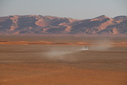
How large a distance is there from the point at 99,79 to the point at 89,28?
548 ft

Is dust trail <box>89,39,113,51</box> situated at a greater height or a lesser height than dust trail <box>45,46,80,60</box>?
lesser

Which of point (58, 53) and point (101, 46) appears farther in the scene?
point (101, 46)

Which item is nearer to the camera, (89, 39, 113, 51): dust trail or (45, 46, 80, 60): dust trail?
(45, 46, 80, 60): dust trail

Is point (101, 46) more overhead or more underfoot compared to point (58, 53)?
more underfoot

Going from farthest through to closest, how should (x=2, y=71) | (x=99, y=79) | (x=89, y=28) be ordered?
(x=89, y=28), (x=2, y=71), (x=99, y=79)

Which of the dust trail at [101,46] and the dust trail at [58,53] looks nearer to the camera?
the dust trail at [58,53]

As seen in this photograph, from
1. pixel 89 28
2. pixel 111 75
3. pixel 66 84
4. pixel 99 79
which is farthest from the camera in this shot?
pixel 89 28

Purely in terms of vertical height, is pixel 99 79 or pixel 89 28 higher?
pixel 99 79

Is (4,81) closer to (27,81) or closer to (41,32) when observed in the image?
(27,81)

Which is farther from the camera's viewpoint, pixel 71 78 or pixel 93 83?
pixel 71 78

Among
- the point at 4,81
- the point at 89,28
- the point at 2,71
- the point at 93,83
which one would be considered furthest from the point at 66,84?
the point at 89,28

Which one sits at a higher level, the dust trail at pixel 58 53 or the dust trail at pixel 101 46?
the dust trail at pixel 58 53

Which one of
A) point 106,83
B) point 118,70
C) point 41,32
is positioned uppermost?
point 106,83

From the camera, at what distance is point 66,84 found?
48.2 feet
